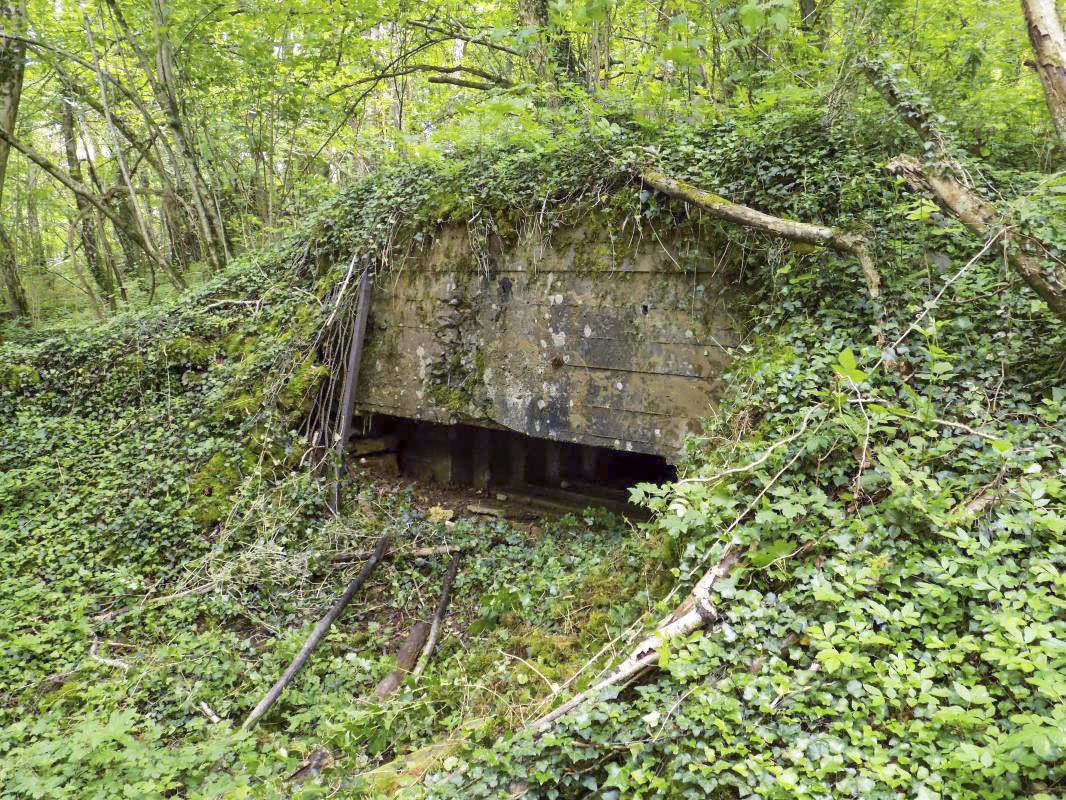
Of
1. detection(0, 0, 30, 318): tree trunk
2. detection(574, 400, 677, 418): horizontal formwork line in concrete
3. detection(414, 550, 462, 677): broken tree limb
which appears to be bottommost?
detection(414, 550, 462, 677): broken tree limb

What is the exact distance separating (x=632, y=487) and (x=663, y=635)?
5.08 ft

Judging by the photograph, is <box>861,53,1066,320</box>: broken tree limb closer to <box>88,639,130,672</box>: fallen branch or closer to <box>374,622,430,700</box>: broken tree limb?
<box>374,622,430,700</box>: broken tree limb

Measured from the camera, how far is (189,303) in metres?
7.29

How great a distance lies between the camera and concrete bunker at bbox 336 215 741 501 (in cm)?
475

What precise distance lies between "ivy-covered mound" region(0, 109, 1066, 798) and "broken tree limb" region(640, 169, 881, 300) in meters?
0.22

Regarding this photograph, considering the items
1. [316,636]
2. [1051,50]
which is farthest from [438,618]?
[1051,50]

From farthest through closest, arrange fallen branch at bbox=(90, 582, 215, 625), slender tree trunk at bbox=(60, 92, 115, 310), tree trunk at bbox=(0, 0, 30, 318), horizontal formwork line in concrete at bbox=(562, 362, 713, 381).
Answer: slender tree trunk at bbox=(60, 92, 115, 310)
tree trunk at bbox=(0, 0, 30, 318)
horizontal formwork line in concrete at bbox=(562, 362, 713, 381)
fallen branch at bbox=(90, 582, 215, 625)

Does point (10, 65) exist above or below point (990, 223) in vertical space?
above

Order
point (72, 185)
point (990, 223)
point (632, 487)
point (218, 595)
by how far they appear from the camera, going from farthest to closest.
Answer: point (72, 185)
point (218, 595)
point (632, 487)
point (990, 223)

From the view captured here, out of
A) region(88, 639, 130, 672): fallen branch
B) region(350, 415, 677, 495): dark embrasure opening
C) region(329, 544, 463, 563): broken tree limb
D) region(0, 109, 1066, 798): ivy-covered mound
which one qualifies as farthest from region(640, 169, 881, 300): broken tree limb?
region(88, 639, 130, 672): fallen branch

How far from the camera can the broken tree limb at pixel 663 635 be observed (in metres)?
2.29

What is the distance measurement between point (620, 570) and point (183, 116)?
28.9 feet

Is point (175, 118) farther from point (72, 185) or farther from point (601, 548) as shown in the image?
point (601, 548)

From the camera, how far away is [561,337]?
17.4ft
